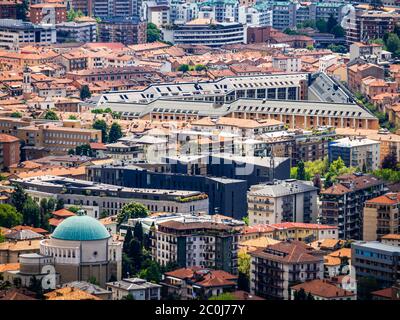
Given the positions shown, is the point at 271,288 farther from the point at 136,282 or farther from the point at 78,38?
the point at 78,38

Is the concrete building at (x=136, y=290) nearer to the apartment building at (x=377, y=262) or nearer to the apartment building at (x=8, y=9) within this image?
the apartment building at (x=377, y=262)

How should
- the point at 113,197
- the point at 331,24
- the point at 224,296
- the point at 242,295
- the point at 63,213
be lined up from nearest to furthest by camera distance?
the point at 224,296 → the point at 242,295 → the point at 63,213 → the point at 113,197 → the point at 331,24

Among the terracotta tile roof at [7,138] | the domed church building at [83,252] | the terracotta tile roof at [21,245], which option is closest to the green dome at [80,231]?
the domed church building at [83,252]

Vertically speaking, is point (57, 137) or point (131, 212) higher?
point (131, 212)

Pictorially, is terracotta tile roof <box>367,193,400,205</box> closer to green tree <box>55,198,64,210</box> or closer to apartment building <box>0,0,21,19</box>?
green tree <box>55,198,64,210</box>

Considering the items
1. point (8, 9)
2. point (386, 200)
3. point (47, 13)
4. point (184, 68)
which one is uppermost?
point (8, 9)

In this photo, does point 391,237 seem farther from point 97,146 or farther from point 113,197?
point 97,146

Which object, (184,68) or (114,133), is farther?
(184,68)

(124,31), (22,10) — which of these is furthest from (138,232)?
(22,10)
